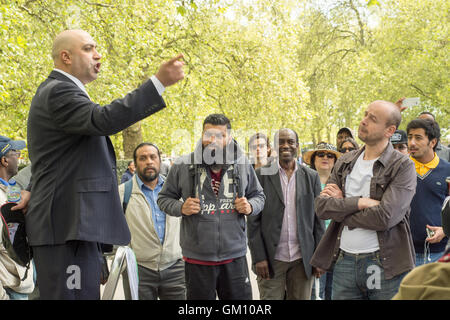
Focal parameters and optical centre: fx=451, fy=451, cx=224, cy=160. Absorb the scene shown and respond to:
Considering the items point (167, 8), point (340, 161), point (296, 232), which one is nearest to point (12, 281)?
point (296, 232)

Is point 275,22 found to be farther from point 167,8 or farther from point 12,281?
point 12,281

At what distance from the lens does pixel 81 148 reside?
251 centimetres

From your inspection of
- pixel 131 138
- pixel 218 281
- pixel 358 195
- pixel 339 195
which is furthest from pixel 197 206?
pixel 131 138

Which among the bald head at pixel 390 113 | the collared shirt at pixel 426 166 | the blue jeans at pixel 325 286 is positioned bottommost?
the blue jeans at pixel 325 286

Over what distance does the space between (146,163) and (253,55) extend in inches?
415

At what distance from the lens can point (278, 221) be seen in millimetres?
4770

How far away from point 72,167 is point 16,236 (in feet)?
1.74

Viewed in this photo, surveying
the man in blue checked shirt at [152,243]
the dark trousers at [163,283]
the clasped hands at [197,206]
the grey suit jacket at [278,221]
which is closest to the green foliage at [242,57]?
the man in blue checked shirt at [152,243]

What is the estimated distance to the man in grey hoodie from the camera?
4.22 meters

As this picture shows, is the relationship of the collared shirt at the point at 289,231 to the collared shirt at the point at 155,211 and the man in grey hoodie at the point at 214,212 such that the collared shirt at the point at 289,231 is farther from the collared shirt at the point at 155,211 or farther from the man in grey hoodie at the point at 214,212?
the collared shirt at the point at 155,211

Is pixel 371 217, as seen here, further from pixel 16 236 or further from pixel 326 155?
pixel 326 155

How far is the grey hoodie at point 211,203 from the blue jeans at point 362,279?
1.06 meters

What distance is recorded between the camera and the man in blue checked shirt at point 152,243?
4.72 meters

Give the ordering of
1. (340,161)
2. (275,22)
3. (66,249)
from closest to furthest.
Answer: (66,249), (340,161), (275,22)
